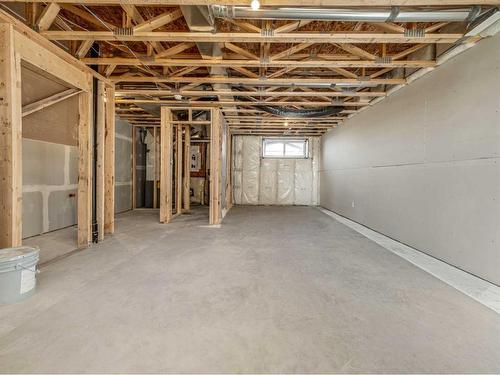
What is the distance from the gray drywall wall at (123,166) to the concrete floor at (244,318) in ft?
13.3

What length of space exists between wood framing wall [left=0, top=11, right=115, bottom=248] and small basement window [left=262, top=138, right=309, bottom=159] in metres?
5.65

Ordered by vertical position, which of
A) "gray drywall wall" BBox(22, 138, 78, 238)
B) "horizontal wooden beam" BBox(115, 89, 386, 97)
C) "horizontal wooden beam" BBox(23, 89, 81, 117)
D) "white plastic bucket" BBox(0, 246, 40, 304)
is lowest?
"white plastic bucket" BBox(0, 246, 40, 304)

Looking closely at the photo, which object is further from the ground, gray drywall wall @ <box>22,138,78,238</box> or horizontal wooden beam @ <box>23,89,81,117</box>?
horizontal wooden beam @ <box>23,89,81,117</box>

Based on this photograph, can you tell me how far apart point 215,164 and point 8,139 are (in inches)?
130

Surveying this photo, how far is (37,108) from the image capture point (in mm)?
3287

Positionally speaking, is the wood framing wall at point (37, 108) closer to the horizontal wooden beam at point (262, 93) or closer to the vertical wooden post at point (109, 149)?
the vertical wooden post at point (109, 149)

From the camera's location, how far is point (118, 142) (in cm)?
665

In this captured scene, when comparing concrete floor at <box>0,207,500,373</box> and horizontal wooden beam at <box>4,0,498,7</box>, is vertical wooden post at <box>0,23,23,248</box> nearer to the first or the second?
horizontal wooden beam at <box>4,0,498,7</box>

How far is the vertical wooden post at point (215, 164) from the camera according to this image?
5137 millimetres

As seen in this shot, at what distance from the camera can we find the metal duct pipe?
2.21m

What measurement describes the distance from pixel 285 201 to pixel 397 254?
226 inches

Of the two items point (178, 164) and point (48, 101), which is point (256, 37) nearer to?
point (48, 101)

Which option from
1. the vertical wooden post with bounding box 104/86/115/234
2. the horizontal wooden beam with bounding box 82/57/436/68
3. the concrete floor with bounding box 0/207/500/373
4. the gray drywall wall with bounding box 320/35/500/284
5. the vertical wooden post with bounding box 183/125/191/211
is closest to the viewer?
the concrete floor with bounding box 0/207/500/373

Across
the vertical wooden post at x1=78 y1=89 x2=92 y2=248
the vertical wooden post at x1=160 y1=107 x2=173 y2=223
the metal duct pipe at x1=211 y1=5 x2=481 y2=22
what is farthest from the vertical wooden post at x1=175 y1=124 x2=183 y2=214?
the metal duct pipe at x1=211 y1=5 x2=481 y2=22
